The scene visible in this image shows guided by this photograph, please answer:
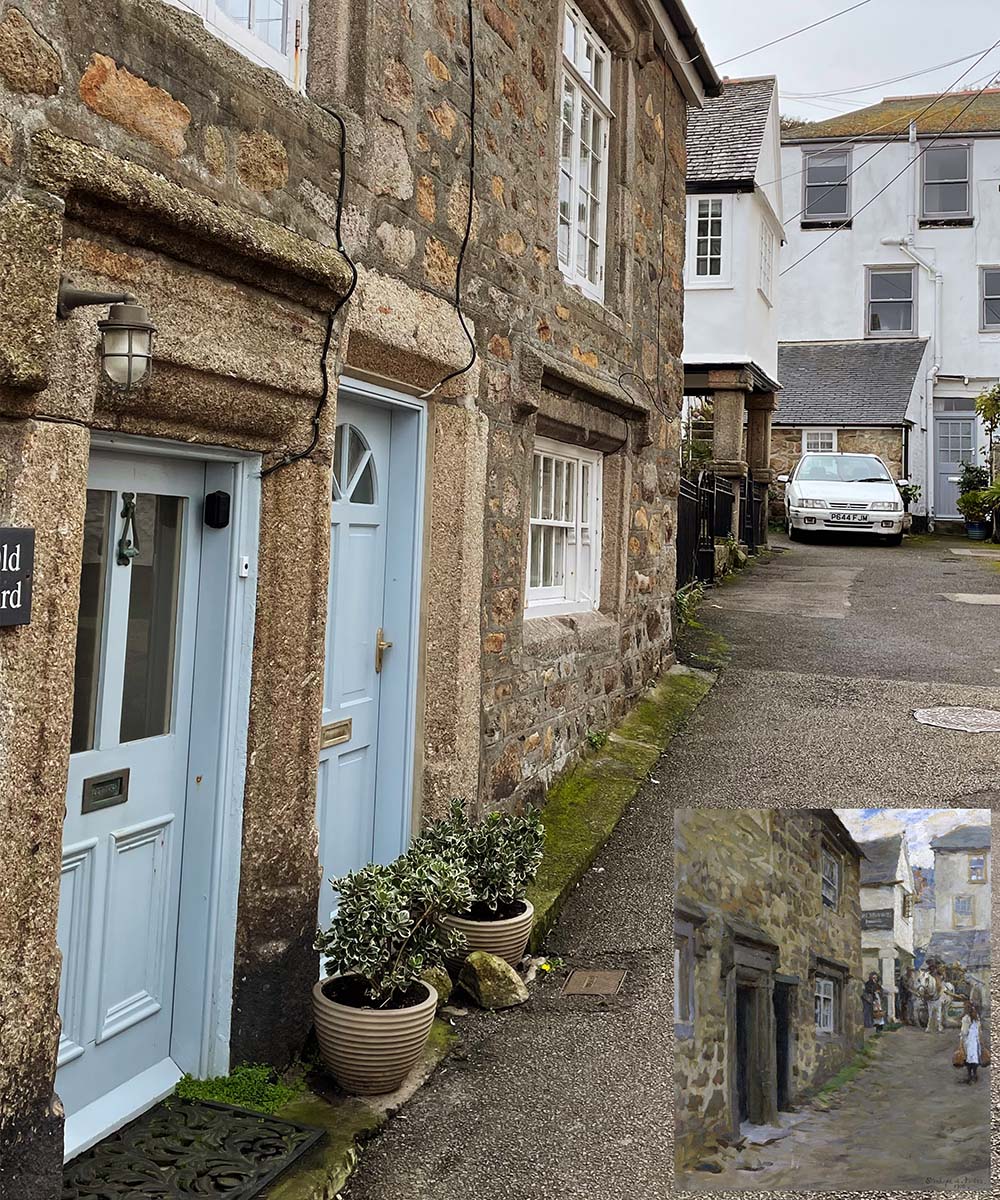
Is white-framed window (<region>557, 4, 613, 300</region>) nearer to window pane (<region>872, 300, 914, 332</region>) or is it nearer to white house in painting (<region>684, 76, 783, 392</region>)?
white house in painting (<region>684, 76, 783, 392</region>)

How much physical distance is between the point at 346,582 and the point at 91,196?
2.21 m

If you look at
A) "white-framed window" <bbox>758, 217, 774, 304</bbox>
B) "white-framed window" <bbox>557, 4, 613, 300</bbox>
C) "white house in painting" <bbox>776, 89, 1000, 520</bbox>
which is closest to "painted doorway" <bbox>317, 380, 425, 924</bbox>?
"white-framed window" <bbox>557, 4, 613, 300</bbox>

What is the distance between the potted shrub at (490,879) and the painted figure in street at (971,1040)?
3.09 metres

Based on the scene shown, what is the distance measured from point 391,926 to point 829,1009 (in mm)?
2313

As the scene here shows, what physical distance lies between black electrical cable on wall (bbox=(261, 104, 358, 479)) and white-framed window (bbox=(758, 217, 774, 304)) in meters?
16.0

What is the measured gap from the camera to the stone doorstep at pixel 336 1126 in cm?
354

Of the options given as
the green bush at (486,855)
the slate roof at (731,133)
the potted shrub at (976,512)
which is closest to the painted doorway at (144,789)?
the green bush at (486,855)

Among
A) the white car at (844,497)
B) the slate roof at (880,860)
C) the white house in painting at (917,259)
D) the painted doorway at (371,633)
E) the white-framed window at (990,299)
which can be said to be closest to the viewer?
the slate roof at (880,860)

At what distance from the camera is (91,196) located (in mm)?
3152

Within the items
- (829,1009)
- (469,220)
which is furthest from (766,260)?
(829,1009)

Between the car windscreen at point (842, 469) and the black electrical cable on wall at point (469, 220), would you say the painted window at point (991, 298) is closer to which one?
the car windscreen at point (842, 469)

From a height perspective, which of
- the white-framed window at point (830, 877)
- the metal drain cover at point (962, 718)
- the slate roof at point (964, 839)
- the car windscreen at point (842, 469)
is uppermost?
the car windscreen at point (842, 469)

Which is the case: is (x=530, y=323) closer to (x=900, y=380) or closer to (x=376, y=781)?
(x=376, y=781)

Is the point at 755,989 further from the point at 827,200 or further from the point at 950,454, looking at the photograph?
the point at 827,200
